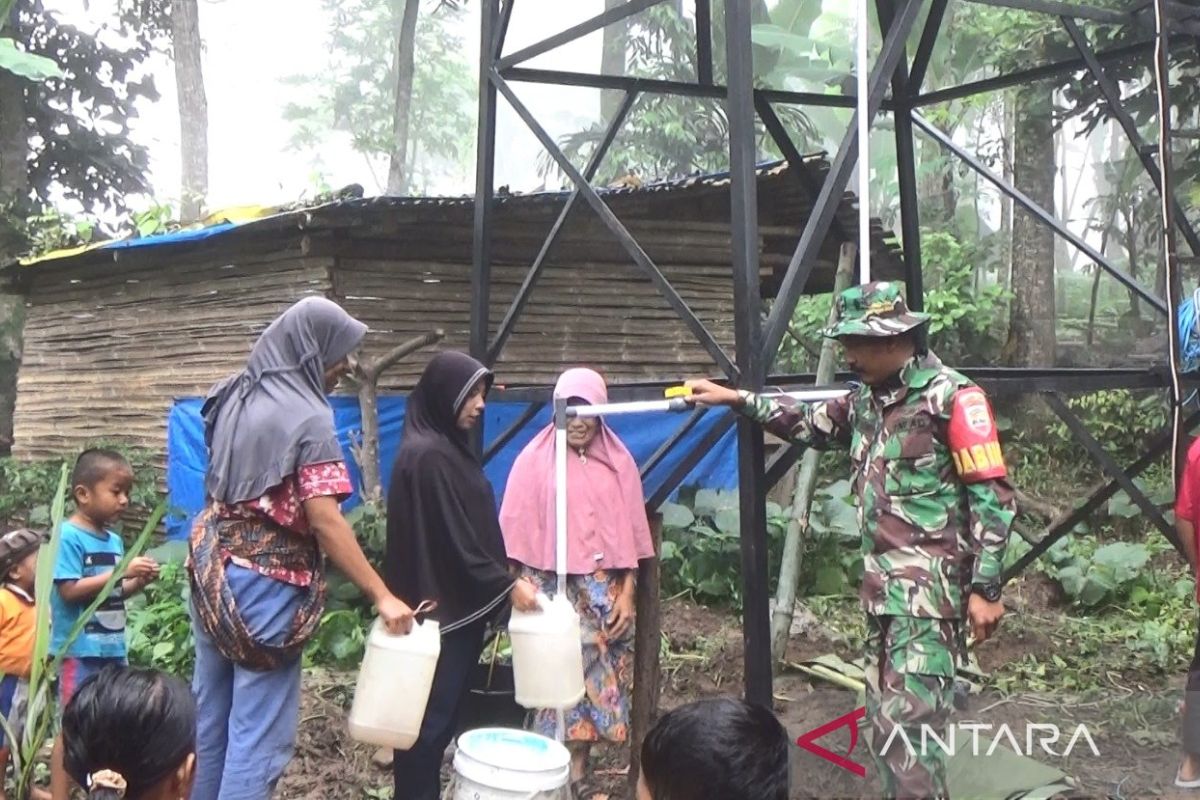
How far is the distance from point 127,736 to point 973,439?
224 centimetres

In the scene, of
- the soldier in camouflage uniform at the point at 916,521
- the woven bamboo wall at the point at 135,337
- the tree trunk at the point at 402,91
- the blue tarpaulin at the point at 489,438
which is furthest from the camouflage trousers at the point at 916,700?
the tree trunk at the point at 402,91

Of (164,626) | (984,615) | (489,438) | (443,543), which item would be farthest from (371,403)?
(984,615)

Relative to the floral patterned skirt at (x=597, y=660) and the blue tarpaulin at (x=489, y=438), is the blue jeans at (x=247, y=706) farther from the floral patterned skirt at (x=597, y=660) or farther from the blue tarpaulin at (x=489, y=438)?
the blue tarpaulin at (x=489, y=438)

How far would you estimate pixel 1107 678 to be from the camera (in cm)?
542

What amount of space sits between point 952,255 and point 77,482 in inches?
494

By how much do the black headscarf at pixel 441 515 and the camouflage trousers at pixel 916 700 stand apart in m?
1.22

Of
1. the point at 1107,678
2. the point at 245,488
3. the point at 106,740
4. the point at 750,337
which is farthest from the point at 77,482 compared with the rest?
the point at 1107,678

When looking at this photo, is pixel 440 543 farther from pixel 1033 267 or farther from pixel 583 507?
pixel 1033 267

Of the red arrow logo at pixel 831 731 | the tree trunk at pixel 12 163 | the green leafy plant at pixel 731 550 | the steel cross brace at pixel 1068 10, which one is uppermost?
the tree trunk at pixel 12 163

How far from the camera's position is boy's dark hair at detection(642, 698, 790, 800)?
1631 millimetres

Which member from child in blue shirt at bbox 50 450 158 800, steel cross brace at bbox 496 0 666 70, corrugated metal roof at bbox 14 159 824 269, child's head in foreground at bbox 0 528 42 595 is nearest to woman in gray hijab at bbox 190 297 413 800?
child in blue shirt at bbox 50 450 158 800

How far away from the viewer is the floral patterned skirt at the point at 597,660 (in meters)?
3.72

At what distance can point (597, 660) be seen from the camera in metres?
3.77

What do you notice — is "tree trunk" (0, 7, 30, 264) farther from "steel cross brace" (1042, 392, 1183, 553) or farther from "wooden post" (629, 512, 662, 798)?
"steel cross brace" (1042, 392, 1183, 553)
